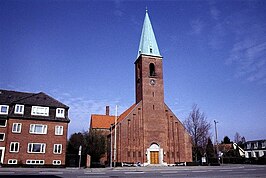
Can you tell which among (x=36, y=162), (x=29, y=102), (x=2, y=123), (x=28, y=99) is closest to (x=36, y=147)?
(x=36, y=162)

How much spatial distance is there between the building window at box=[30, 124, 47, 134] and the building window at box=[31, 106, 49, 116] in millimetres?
1962

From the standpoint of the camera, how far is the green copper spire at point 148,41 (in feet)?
171

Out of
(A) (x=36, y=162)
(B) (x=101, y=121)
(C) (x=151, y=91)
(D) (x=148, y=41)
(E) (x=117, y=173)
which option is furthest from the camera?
(B) (x=101, y=121)

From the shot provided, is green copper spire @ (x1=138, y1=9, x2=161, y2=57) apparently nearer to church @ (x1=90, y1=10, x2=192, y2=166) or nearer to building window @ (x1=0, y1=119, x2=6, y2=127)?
church @ (x1=90, y1=10, x2=192, y2=166)

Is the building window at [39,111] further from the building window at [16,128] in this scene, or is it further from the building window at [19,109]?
the building window at [16,128]

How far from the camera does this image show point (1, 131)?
3759 cm

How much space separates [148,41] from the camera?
5312cm

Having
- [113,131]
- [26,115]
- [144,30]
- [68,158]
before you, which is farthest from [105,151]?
[144,30]

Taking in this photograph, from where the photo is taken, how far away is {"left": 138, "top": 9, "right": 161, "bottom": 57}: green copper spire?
52131mm

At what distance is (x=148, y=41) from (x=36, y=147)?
30.2m

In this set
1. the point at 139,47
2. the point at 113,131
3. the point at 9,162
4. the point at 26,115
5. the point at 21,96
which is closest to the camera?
the point at 9,162

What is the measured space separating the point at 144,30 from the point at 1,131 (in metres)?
33.9

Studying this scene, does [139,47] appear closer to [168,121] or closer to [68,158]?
[168,121]

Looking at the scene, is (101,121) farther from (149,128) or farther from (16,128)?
(16,128)
